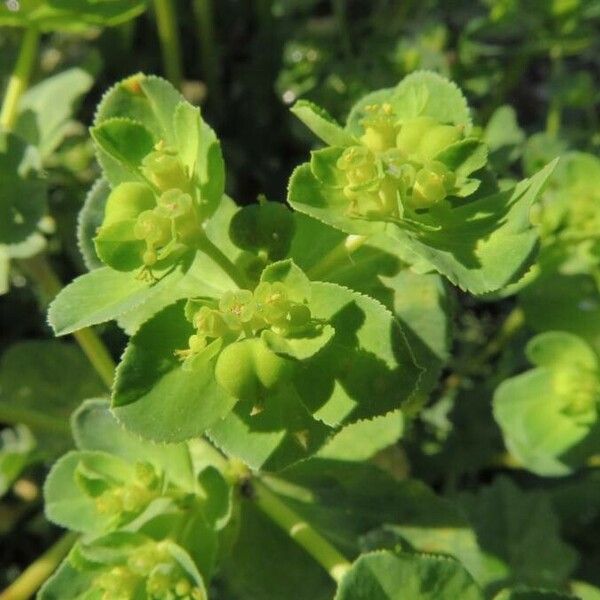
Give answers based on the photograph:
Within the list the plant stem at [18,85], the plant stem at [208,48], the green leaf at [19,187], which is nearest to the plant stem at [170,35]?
the plant stem at [208,48]

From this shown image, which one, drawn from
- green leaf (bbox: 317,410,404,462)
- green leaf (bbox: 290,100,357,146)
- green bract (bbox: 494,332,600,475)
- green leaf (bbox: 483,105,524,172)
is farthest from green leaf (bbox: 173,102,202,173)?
green leaf (bbox: 483,105,524,172)

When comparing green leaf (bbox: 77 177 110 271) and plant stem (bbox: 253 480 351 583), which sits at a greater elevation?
green leaf (bbox: 77 177 110 271)

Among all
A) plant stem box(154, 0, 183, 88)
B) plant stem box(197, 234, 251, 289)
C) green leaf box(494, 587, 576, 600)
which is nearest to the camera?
plant stem box(197, 234, 251, 289)

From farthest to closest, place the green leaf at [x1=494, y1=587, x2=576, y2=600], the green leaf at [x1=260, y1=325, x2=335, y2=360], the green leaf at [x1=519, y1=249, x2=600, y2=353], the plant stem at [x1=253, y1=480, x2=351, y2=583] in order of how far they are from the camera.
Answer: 1. the green leaf at [x1=519, y1=249, x2=600, y2=353]
2. the plant stem at [x1=253, y1=480, x2=351, y2=583]
3. the green leaf at [x1=494, y1=587, x2=576, y2=600]
4. the green leaf at [x1=260, y1=325, x2=335, y2=360]

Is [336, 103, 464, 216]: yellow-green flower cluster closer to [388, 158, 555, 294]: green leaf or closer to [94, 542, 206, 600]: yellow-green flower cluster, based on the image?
[388, 158, 555, 294]: green leaf

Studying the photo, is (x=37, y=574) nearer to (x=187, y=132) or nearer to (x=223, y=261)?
(x=223, y=261)

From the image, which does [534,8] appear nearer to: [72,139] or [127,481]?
[72,139]

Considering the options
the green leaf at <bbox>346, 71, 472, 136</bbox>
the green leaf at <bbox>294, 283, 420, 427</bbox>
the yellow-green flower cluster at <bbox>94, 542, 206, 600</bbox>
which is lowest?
the yellow-green flower cluster at <bbox>94, 542, 206, 600</bbox>
